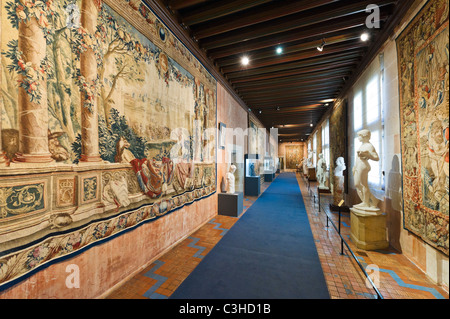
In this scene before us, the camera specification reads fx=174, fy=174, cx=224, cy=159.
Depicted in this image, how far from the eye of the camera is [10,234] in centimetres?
134

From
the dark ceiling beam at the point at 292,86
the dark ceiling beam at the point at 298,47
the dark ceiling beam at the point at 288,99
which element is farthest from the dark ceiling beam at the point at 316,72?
the dark ceiling beam at the point at 288,99

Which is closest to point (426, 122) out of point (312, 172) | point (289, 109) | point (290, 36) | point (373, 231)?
point (373, 231)

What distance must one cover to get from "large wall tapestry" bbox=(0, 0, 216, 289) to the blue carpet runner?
1.18 meters

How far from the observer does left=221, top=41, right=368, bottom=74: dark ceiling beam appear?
409 cm

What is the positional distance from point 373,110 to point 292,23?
2.74 meters

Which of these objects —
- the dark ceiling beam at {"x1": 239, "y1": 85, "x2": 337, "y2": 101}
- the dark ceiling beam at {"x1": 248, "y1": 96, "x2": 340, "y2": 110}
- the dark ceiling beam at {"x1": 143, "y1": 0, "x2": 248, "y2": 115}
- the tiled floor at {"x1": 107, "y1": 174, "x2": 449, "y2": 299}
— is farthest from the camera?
the dark ceiling beam at {"x1": 248, "y1": 96, "x2": 340, "y2": 110}

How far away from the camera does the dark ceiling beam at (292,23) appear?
3.06 meters

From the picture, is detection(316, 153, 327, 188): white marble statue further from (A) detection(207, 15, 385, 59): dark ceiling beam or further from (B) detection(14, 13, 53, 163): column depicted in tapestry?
(B) detection(14, 13, 53, 163): column depicted in tapestry

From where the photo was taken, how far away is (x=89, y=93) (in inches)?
74.5

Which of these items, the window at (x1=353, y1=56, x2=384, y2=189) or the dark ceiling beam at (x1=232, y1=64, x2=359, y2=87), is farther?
the dark ceiling beam at (x1=232, y1=64, x2=359, y2=87)

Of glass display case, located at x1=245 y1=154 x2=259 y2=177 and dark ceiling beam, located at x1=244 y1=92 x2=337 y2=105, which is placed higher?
dark ceiling beam, located at x1=244 y1=92 x2=337 y2=105

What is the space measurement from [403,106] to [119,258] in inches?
193

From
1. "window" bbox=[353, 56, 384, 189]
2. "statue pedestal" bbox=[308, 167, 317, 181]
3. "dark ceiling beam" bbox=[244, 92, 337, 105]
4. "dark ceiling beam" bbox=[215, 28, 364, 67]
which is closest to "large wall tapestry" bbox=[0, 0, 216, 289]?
"dark ceiling beam" bbox=[215, 28, 364, 67]

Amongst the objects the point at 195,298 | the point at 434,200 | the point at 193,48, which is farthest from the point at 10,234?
the point at 434,200
